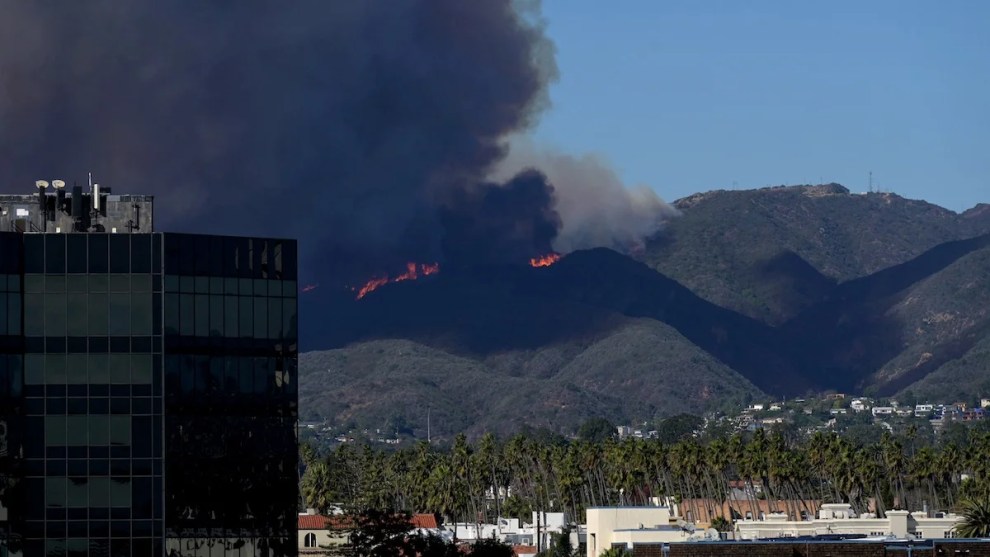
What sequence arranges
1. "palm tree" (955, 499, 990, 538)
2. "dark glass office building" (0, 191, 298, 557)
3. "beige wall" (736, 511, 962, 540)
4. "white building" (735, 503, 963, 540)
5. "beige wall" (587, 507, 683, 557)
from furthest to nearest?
"beige wall" (587, 507, 683, 557) < "palm tree" (955, 499, 990, 538) < "beige wall" (736, 511, 962, 540) < "white building" (735, 503, 963, 540) < "dark glass office building" (0, 191, 298, 557)

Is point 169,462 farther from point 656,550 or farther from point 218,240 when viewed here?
point 656,550

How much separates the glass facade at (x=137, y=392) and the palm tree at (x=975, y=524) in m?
69.9

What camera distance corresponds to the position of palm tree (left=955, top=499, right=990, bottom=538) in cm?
16362

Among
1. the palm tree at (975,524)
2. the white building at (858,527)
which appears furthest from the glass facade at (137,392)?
the palm tree at (975,524)

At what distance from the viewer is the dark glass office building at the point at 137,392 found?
104m

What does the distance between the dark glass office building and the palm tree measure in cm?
6985

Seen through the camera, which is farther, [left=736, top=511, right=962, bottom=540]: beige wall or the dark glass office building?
[left=736, top=511, right=962, bottom=540]: beige wall

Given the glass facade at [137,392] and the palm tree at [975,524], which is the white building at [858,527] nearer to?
the palm tree at [975,524]

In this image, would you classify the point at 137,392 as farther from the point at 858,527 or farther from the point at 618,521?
the point at 618,521

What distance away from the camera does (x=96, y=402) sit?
104 meters

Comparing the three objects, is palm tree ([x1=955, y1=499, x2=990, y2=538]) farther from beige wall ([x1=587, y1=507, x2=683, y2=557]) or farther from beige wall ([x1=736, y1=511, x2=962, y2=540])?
beige wall ([x1=587, y1=507, x2=683, y2=557])

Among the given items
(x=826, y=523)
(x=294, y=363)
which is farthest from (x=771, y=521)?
(x=294, y=363)

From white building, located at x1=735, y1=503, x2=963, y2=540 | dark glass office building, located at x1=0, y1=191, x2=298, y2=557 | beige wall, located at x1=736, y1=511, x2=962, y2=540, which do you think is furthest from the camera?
beige wall, located at x1=736, y1=511, x2=962, y2=540

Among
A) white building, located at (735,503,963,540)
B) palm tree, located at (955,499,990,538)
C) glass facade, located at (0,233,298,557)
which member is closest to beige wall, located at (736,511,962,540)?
white building, located at (735,503,963,540)
